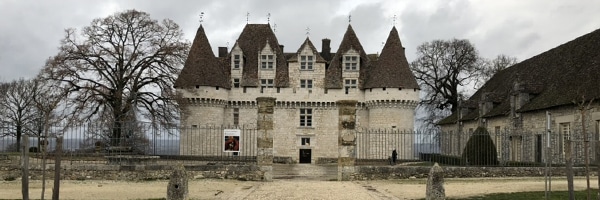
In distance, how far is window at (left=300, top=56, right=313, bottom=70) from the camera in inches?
1738

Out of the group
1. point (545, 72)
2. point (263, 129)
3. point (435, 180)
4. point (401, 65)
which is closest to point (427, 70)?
point (401, 65)

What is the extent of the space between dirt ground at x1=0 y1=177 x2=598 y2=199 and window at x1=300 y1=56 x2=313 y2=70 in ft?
78.9

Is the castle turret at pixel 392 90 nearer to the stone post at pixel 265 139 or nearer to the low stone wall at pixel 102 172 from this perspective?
the stone post at pixel 265 139

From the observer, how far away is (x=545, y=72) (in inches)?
1242

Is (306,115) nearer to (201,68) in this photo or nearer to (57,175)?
(201,68)

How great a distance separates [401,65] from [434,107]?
965cm

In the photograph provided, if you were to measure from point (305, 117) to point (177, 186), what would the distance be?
32.2 meters

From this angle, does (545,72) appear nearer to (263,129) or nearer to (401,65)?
(401,65)

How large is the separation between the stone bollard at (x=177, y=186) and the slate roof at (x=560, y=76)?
1694cm

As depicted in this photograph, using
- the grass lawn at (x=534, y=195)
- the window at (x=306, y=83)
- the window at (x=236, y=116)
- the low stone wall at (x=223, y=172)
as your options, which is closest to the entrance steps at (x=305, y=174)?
the low stone wall at (x=223, y=172)

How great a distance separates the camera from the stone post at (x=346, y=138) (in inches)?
828

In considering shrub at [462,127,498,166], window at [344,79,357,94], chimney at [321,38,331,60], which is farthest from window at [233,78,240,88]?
shrub at [462,127,498,166]

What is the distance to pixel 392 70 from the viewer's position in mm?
43062

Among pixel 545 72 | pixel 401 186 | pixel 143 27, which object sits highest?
pixel 143 27
